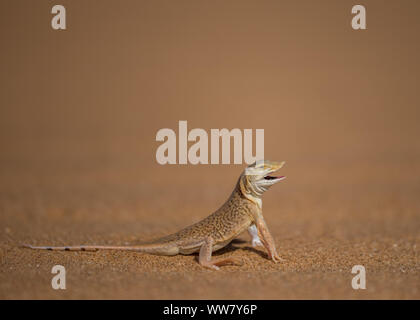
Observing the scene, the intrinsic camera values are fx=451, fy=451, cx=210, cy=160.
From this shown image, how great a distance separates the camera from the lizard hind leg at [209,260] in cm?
681

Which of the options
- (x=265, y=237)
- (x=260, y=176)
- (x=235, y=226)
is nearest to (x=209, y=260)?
(x=235, y=226)

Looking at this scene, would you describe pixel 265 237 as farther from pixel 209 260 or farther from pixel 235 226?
pixel 209 260

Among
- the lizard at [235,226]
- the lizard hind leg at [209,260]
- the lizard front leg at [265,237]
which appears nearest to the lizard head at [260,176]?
the lizard at [235,226]

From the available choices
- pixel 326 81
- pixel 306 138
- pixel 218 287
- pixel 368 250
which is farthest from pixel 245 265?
pixel 326 81

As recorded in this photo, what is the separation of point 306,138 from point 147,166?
11.9 metres

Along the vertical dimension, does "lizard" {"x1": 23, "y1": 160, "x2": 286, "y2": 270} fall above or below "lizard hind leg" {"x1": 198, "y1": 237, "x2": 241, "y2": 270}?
above

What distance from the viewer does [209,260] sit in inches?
272

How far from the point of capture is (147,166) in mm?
23062

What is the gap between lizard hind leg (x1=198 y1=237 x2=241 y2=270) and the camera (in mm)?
6809

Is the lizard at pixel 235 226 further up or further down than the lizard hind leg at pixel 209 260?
further up

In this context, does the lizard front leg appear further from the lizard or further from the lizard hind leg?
the lizard hind leg

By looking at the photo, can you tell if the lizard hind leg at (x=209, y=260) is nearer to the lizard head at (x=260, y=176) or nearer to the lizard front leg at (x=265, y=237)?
the lizard front leg at (x=265, y=237)

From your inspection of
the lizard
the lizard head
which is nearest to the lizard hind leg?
the lizard
